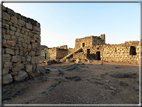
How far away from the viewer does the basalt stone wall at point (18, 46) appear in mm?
3316

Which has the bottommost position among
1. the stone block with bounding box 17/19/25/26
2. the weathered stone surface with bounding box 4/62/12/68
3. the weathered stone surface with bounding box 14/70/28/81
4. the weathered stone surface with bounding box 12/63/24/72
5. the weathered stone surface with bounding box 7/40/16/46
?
the weathered stone surface with bounding box 14/70/28/81

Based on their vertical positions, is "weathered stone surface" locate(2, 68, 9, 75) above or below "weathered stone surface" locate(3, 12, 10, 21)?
below

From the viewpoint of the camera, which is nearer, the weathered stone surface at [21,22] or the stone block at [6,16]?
the stone block at [6,16]

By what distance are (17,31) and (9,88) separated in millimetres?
2556

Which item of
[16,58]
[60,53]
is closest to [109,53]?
[60,53]

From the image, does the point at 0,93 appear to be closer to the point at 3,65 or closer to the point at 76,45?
the point at 3,65

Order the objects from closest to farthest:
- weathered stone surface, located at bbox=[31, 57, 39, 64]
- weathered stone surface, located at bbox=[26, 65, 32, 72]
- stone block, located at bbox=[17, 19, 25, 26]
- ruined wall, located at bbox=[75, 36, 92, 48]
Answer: stone block, located at bbox=[17, 19, 25, 26]
weathered stone surface, located at bbox=[26, 65, 32, 72]
weathered stone surface, located at bbox=[31, 57, 39, 64]
ruined wall, located at bbox=[75, 36, 92, 48]

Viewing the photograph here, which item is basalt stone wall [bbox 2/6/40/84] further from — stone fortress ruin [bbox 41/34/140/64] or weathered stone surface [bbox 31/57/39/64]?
stone fortress ruin [bbox 41/34/140/64]

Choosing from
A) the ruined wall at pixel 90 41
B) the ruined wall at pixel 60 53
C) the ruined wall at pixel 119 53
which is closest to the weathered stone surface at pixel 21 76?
the ruined wall at pixel 119 53

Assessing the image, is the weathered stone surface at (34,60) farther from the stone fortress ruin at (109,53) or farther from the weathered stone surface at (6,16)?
the stone fortress ruin at (109,53)

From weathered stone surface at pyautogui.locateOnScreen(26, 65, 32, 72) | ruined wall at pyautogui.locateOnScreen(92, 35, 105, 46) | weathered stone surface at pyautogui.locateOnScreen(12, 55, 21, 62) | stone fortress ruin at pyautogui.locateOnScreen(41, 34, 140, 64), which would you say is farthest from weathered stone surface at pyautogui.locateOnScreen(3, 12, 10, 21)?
ruined wall at pyautogui.locateOnScreen(92, 35, 105, 46)

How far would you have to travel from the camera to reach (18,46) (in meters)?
3.85

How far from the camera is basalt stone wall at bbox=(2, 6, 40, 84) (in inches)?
131

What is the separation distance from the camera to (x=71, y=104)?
89.6 inches
